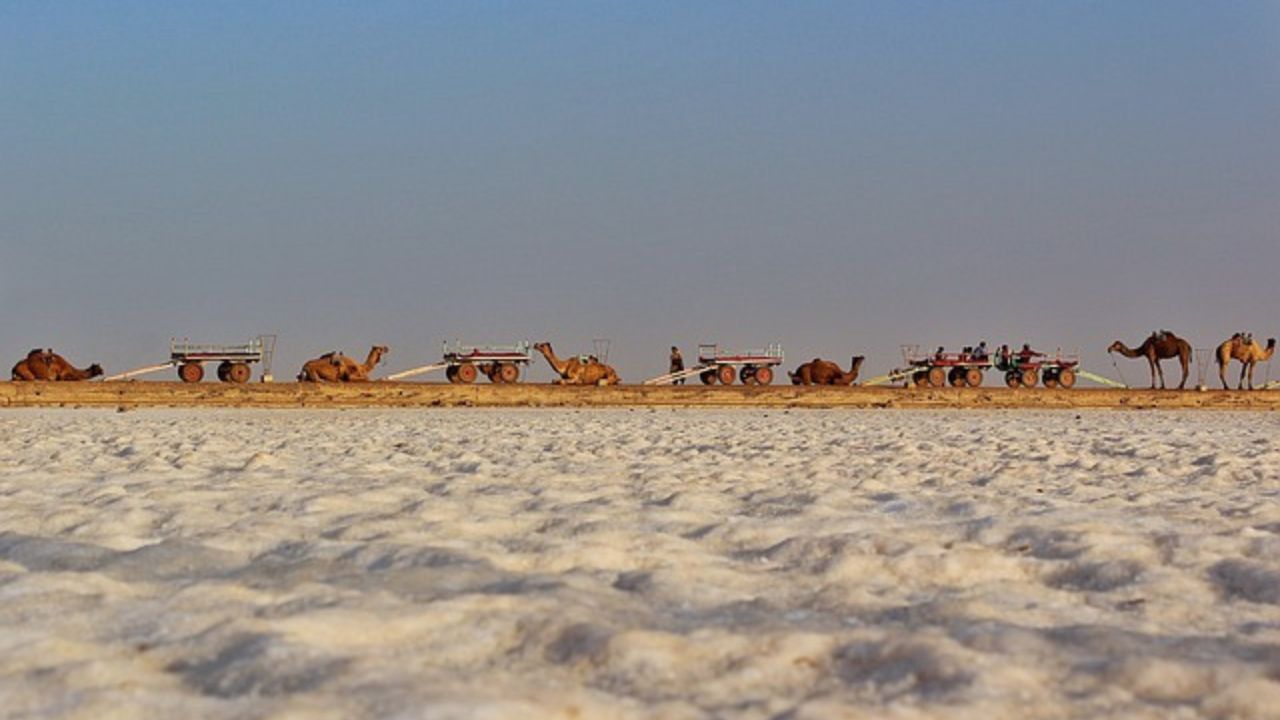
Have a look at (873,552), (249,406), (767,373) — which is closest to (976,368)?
(767,373)

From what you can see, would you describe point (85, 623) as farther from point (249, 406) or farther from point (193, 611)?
point (249, 406)

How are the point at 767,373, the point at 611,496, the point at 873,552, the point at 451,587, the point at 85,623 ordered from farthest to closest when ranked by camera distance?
the point at 767,373 < the point at 611,496 < the point at 873,552 < the point at 451,587 < the point at 85,623

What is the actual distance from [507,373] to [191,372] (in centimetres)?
836

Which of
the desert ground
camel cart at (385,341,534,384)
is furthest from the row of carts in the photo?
the desert ground

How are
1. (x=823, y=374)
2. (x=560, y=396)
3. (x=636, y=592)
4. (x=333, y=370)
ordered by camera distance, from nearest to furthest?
1. (x=636, y=592)
2. (x=560, y=396)
3. (x=333, y=370)
4. (x=823, y=374)

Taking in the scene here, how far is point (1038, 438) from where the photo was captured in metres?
14.6

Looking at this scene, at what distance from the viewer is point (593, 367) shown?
1366 inches

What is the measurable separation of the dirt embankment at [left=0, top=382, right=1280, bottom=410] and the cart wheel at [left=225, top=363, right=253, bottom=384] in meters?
7.51

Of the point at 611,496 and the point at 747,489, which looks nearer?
the point at 611,496

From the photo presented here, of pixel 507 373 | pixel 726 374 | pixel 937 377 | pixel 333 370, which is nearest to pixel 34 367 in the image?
pixel 333 370

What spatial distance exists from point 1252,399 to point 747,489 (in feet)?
91.6

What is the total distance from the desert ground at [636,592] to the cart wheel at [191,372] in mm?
24579

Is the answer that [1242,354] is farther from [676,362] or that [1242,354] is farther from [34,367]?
[34,367]

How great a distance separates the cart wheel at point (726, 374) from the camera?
124 feet
